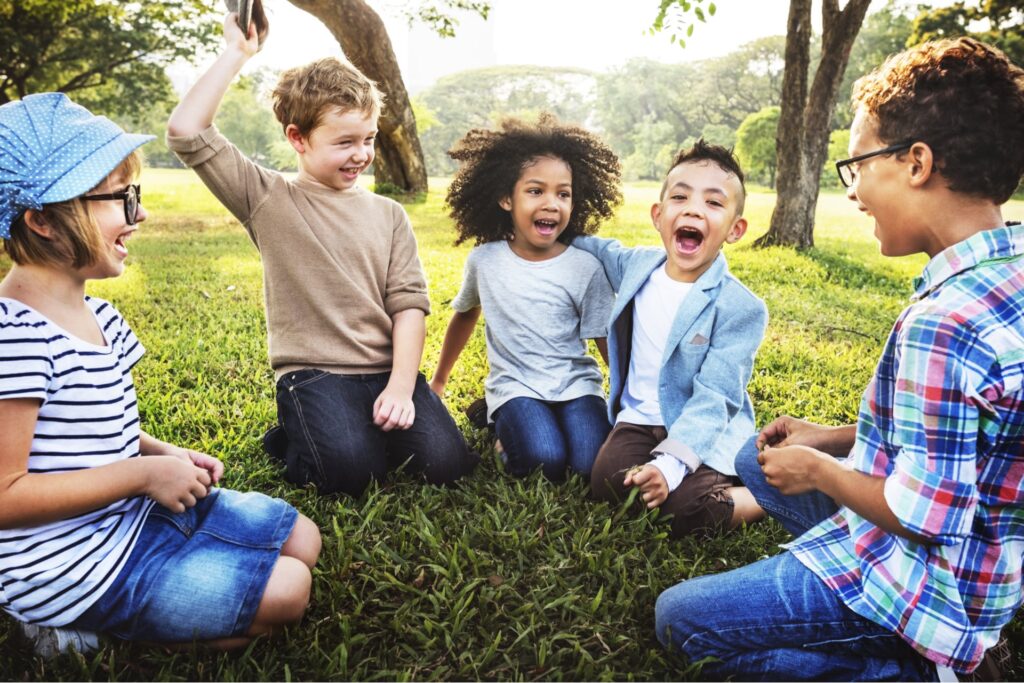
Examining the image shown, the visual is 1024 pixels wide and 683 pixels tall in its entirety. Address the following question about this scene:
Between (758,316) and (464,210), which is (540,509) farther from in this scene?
(464,210)

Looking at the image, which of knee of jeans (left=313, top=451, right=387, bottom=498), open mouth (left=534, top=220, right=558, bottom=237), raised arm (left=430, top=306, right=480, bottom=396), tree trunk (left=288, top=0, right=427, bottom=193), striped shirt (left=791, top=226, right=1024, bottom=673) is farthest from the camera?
tree trunk (left=288, top=0, right=427, bottom=193)

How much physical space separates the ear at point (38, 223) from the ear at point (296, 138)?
1183mm

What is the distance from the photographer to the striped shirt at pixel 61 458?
1.61 metres

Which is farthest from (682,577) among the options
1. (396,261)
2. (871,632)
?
(396,261)

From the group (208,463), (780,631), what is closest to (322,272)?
(208,463)

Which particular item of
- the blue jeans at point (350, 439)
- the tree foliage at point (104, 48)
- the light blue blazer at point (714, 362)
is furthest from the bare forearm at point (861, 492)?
the tree foliage at point (104, 48)

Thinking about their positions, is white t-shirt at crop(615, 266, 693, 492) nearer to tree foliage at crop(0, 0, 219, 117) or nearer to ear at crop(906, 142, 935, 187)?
ear at crop(906, 142, 935, 187)

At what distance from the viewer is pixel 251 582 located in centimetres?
180

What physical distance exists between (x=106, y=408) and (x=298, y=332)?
109cm

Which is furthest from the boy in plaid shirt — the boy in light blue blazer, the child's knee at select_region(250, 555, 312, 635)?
the child's knee at select_region(250, 555, 312, 635)

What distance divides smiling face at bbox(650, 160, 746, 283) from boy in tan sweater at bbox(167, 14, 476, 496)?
106 cm

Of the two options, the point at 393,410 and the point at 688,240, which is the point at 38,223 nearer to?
the point at 393,410

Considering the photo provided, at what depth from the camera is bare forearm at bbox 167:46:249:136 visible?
7.50 feet

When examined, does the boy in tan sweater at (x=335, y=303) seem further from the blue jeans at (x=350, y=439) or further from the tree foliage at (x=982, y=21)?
the tree foliage at (x=982, y=21)
